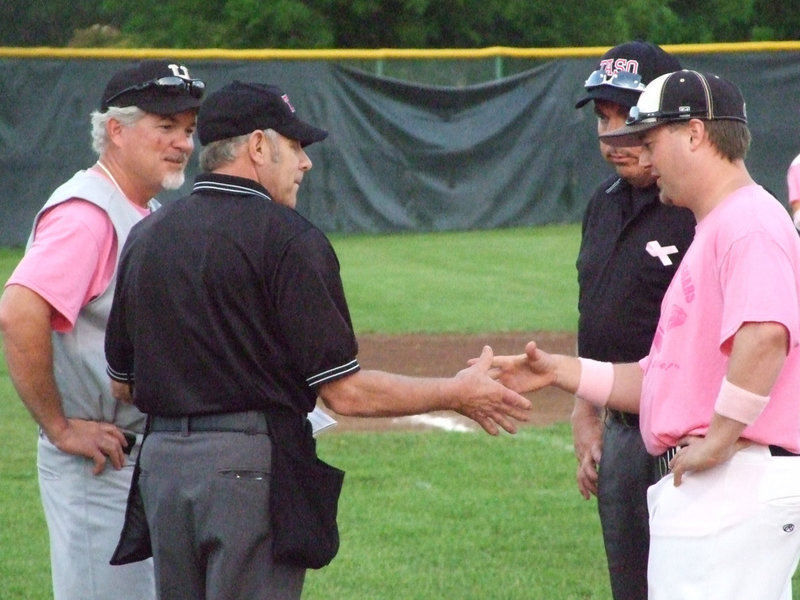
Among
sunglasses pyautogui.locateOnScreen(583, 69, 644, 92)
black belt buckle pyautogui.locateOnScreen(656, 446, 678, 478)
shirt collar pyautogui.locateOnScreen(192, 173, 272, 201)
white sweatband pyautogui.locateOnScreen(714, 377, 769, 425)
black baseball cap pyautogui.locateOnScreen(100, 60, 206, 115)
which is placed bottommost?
black belt buckle pyautogui.locateOnScreen(656, 446, 678, 478)

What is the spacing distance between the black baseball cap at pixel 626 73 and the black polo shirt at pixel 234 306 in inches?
51.1

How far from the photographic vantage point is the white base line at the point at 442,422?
883 cm

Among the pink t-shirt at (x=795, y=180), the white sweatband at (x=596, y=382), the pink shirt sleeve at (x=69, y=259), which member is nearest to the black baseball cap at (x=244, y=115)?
the pink shirt sleeve at (x=69, y=259)

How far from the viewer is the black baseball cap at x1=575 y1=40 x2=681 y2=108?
164 inches

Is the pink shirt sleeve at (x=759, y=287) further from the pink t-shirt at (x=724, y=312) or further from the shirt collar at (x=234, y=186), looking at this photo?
the shirt collar at (x=234, y=186)

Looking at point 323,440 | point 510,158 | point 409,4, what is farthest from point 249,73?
point 323,440

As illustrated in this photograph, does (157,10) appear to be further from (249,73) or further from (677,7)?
(677,7)

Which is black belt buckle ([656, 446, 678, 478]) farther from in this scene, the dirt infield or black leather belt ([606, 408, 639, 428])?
the dirt infield

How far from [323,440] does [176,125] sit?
458 cm

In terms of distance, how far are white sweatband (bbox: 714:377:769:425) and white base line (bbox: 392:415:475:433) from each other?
567cm

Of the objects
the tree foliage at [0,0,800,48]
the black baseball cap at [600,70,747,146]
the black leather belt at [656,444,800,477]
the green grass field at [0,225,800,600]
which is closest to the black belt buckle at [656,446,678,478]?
the black leather belt at [656,444,800,477]

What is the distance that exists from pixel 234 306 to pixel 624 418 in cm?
146

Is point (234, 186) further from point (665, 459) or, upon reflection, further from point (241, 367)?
point (665, 459)

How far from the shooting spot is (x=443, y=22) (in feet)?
88.5
